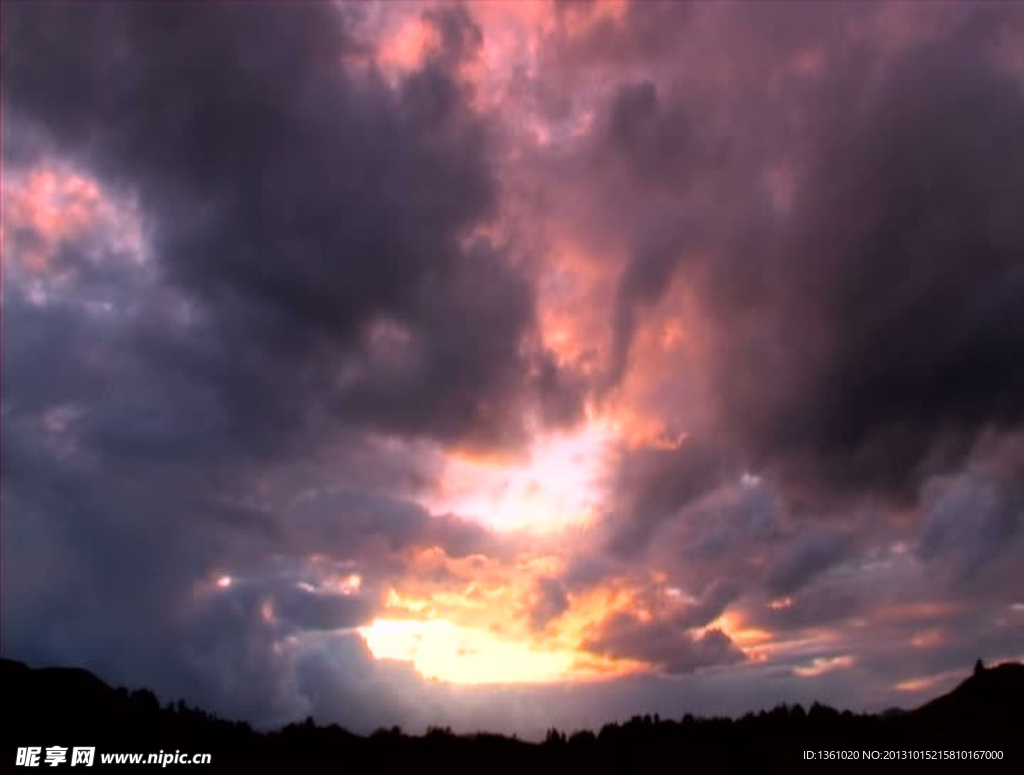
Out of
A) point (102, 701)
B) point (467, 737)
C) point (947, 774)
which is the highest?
point (102, 701)

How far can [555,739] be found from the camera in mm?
104000

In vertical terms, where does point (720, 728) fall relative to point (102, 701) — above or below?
below

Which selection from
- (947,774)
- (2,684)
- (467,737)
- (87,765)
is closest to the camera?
(947,774)

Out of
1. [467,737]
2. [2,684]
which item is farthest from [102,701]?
[467,737]

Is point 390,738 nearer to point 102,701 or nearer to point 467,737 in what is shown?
point 467,737

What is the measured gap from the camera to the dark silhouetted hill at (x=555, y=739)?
91.4 m

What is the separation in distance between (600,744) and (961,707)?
4334cm

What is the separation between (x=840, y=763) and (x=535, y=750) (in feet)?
108

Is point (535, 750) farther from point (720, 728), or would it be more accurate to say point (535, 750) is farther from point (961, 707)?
point (961, 707)

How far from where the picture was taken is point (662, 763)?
90812 millimetres

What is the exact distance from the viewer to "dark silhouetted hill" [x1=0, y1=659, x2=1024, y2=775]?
91375 mm

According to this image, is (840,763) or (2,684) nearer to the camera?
(840,763)

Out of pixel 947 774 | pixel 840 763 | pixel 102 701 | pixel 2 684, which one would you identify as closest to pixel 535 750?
pixel 840 763

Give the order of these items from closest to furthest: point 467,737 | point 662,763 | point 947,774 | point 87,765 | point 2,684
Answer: point 947,774, point 662,763, point 87,765, point 467,737, point 2,684
